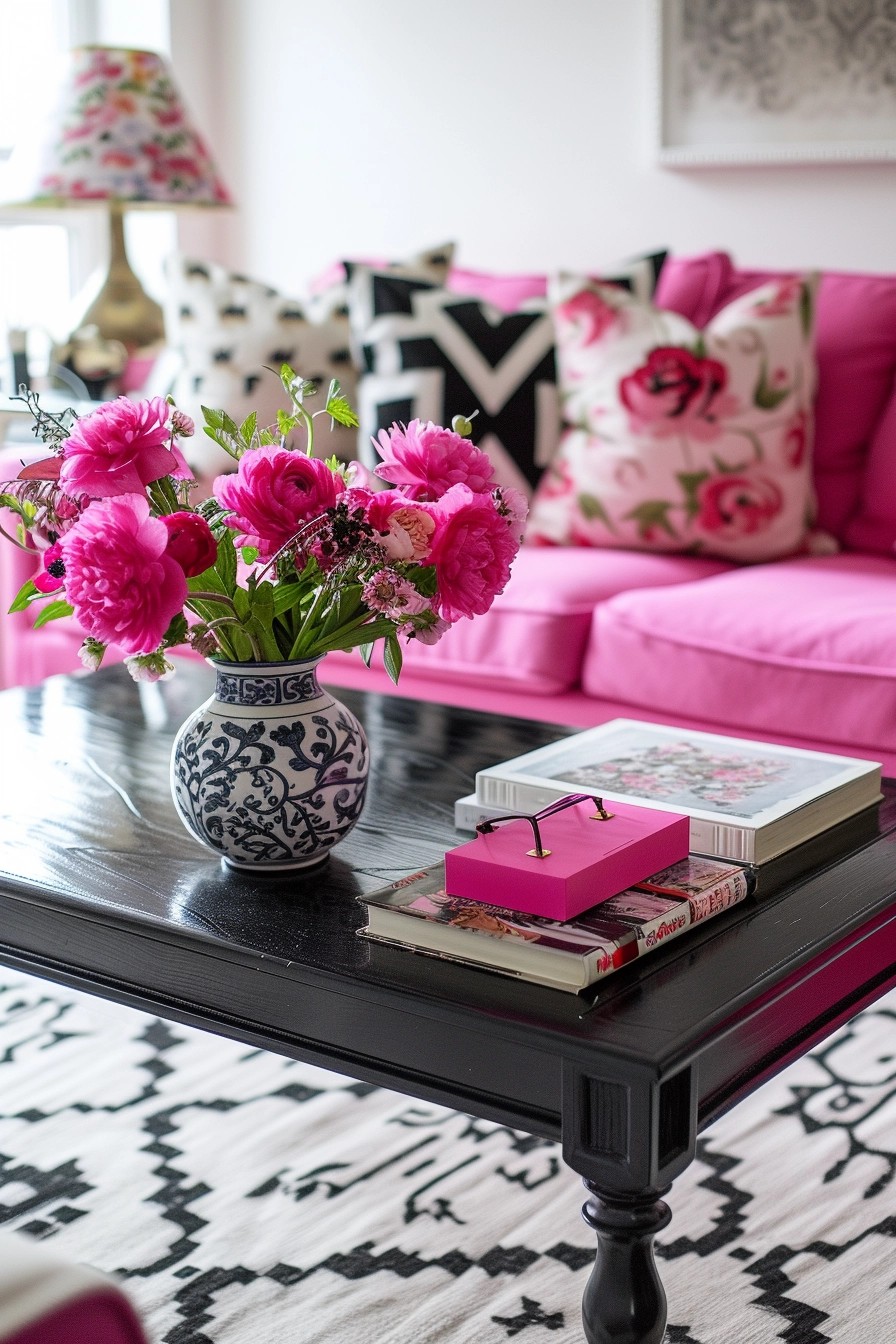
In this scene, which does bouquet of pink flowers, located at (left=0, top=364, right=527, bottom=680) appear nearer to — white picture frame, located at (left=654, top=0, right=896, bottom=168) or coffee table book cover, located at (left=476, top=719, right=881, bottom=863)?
coffee table book cover, located at (left=476, top=719, right=881, bottom=863)

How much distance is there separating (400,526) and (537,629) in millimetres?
1111

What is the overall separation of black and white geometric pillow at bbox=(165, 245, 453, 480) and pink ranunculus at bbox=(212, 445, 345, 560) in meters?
1.54

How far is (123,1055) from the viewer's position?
1.83 metres

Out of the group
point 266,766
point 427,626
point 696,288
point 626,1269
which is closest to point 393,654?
point 427,626

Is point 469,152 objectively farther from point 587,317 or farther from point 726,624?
point 726,624

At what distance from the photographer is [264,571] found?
47.8 inches

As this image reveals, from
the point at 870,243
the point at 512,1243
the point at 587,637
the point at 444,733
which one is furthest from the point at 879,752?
the point at 870,243

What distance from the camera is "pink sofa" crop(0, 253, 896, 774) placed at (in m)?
2.05

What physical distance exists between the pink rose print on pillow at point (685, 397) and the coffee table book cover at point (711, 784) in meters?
1.06

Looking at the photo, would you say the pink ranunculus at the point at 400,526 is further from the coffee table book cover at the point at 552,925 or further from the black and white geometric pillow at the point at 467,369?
the black and white geometric pillow at the point at 467,369

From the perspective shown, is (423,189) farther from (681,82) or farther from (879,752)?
(879,752)

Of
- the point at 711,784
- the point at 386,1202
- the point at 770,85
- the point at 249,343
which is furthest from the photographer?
the point at 770,85

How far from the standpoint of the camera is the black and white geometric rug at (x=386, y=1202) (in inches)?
52.4

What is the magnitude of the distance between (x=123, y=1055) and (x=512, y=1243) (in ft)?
1.98
